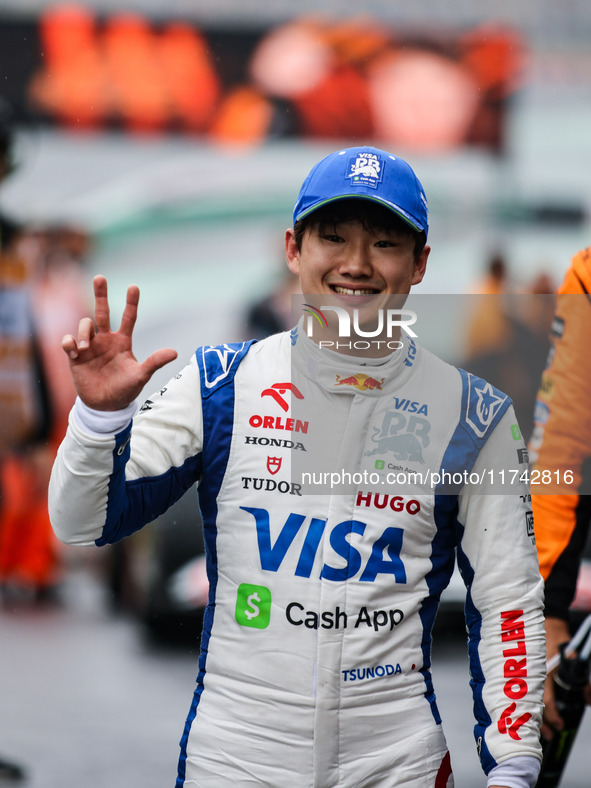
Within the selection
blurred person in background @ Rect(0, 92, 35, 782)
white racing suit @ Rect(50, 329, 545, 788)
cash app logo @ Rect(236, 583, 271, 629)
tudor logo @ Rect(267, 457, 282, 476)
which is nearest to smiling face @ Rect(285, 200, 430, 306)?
white racing suit @ Rect(50, 329, 545, 788)

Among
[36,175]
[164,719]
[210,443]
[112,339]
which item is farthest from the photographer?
[36,175]

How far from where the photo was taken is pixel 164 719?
469 centimetres

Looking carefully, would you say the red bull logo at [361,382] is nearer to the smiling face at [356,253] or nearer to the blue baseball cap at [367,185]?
the smiling face at [356,253]

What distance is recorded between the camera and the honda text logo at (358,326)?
218 cm

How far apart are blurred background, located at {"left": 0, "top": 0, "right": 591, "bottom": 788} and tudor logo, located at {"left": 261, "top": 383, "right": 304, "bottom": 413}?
538 cm

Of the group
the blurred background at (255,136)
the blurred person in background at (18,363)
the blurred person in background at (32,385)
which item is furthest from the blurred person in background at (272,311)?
the blurred person in background at (18,363)

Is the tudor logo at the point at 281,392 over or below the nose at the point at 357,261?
below

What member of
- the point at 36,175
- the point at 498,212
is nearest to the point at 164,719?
the point at 36,175

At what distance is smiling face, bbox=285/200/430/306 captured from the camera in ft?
7.13

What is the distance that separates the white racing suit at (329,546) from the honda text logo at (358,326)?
0.10ft

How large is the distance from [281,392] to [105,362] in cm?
36

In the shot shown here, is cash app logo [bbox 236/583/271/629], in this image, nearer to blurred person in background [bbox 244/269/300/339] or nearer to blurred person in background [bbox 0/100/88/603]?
blurred person in background [bbox 0/100/88/603]

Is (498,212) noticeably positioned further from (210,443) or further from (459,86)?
A: (210,443)

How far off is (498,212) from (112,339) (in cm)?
735
